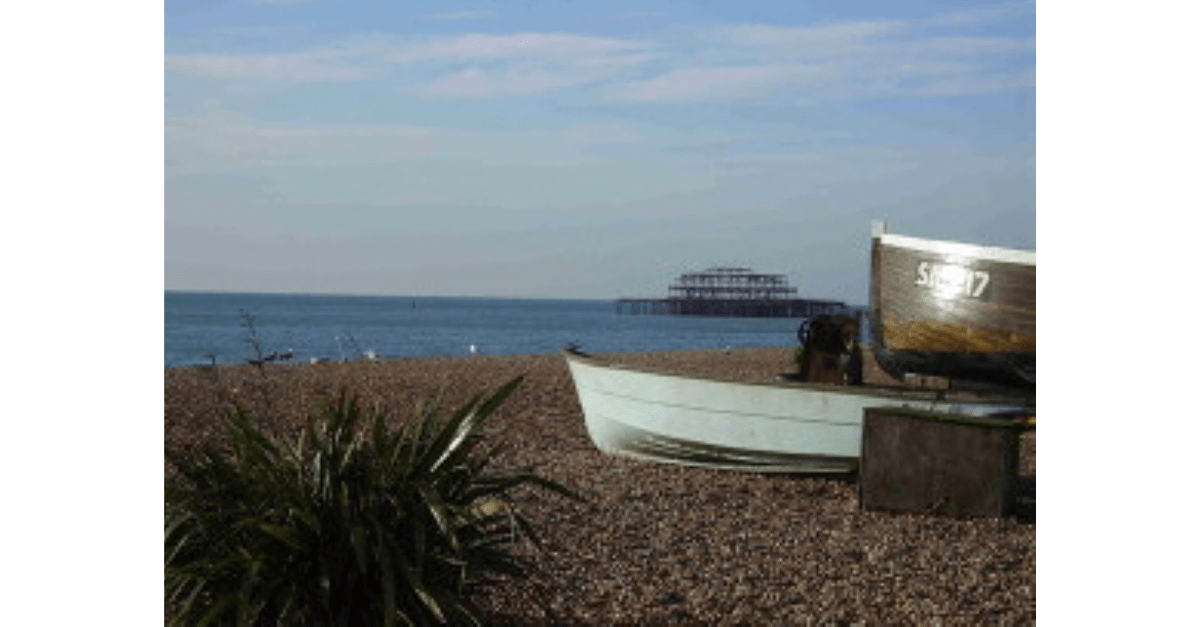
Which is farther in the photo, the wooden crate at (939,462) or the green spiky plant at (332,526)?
the wooden crate at (939,462)

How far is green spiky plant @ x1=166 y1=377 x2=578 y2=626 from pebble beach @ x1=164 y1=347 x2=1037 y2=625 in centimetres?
19

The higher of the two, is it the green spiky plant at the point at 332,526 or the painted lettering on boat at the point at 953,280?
the painted lettering on boat at the point at 953,280

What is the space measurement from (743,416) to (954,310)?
87.8 inches

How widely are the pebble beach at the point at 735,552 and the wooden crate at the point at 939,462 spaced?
0.35 feet

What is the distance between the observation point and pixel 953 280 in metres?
10.5

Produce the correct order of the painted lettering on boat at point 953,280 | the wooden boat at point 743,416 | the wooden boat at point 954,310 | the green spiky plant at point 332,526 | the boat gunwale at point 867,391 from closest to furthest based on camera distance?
the green spiky plant at point 332,526, the boat gunwale at point 867,391, the wooden boat at point 743,416, the wooden boat at point 954,310, the painted lettering on boat at point 953,280

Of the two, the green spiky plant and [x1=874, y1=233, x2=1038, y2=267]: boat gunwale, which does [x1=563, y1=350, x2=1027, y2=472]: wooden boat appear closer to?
[x1=874, y1=233, x2=1038, y2=267]: boat gunwale

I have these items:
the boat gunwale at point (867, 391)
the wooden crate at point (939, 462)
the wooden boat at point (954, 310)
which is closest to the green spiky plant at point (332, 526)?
the wooden crate at point (939, 462)

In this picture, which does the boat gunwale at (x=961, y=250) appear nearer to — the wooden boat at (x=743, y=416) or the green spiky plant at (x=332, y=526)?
the wooden boat at (x=743, y=416)

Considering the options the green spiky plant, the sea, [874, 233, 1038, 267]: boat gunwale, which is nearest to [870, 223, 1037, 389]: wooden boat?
[874, 233, 1038, 267]: boat gunwale

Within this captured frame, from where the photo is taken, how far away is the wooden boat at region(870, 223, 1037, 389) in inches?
398

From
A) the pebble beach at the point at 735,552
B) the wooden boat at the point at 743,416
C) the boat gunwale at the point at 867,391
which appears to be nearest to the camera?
the pebble beach at the point at 735,552

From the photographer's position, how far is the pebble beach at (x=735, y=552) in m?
5.42
